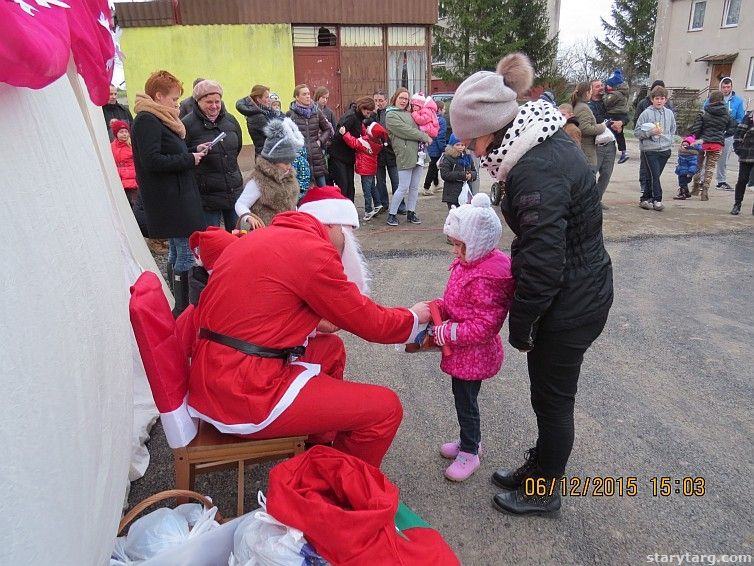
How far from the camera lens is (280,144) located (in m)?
4.13

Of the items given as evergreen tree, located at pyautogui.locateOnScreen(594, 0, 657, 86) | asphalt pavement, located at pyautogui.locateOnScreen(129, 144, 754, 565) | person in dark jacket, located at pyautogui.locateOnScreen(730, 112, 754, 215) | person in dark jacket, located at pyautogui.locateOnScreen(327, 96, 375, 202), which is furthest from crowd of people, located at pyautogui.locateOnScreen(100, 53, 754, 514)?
evergreen tree, located at pyautogui.locateOnScreen(594, 0, 657, 86)

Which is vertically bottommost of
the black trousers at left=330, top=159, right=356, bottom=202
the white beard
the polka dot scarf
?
the black trousers at left=330, top=159, right=356, bottom=202

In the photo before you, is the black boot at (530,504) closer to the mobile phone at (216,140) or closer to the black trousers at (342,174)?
the mobile phone at (216,140)

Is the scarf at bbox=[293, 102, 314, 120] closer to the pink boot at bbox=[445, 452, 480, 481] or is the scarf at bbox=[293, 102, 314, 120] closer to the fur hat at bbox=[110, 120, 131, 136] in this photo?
the fur hat at bbox=[110, 120, 131, 136]

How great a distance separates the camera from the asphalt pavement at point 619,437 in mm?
2520

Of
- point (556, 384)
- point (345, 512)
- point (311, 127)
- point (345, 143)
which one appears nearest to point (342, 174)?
point (345, 143)

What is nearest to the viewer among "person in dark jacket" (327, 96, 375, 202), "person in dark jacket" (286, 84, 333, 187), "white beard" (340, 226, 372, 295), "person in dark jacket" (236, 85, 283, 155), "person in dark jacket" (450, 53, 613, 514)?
"person in dark jacket" (450, 53, 613, 514)

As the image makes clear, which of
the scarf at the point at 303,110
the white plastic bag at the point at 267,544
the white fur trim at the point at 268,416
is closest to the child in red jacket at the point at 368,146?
the scarf at the point at 303,110

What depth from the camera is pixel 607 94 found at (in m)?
9.32

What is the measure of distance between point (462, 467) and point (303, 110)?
5.96 metres

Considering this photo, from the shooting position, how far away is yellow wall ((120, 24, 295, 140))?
13656 millimetres

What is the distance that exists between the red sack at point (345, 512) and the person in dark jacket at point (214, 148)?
338 centimetres

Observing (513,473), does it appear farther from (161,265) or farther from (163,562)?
(161,265)

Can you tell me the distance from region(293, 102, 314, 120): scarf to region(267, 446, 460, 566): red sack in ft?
20.5
